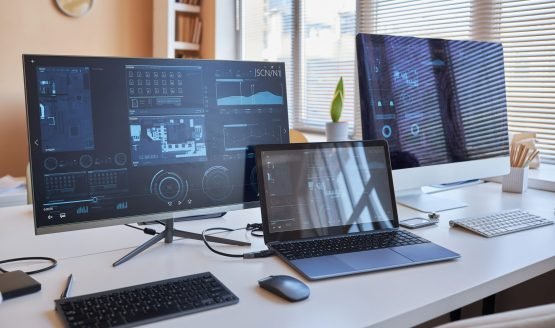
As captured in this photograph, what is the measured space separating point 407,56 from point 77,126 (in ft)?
3.53

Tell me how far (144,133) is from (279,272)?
50 centimetres

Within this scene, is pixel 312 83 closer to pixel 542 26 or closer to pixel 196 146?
pixel 542 26

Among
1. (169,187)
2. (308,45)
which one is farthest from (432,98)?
(308,45)

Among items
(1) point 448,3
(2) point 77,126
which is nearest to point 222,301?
(2) point 77,126

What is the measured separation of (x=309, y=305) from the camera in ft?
3.24

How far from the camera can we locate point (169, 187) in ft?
4.35

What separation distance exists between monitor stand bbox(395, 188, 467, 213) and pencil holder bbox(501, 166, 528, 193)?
32 cm

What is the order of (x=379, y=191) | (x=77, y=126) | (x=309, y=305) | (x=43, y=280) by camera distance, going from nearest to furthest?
(x=309, y=305)
(x=43, y=280)
(x=77, y=126)
(x=379, y=191)

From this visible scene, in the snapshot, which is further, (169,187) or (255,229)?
(255,229)

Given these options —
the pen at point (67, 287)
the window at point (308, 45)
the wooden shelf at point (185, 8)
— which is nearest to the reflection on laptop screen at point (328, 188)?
the pen at point (67, 287)

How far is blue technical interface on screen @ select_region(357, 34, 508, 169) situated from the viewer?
1.64 m

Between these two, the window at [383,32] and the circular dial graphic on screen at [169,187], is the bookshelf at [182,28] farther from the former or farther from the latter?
the circular dial graphic on screen at [169,187]

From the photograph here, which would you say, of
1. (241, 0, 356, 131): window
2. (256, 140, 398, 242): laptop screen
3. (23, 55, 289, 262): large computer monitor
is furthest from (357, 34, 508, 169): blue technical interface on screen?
(241, 0, 356, 131): window

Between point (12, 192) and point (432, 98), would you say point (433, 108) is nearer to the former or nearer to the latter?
point (432, 98)
